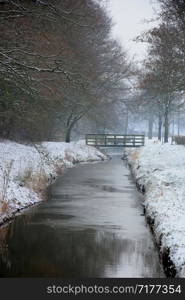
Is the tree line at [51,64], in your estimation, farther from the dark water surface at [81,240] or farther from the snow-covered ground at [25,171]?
the dark water surface at [81,240]

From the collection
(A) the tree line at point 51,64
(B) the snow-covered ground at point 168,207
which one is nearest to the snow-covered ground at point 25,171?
(A) the tree line at point 51,64

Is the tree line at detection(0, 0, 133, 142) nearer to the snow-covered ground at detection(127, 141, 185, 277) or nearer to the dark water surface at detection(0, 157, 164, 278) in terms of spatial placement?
the dark water surface at detection(0, 157, 164, 278)

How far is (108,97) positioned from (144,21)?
21075 mm

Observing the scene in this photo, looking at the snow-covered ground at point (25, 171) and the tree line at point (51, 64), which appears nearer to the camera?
the snow-covered ground at point (25, 171)

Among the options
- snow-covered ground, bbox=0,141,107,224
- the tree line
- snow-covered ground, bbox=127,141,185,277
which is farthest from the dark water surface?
the tree line

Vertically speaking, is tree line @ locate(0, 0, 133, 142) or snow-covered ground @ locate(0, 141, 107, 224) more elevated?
tree line @ locate(0, 0, 133, 142)

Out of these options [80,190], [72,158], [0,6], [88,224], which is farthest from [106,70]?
[88,224]

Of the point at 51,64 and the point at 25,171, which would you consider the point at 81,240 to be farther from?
the point at 51,64

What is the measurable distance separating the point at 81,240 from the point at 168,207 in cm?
312

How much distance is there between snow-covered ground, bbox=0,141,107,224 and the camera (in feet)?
61.4

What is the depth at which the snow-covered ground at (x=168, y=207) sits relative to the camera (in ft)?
39.8

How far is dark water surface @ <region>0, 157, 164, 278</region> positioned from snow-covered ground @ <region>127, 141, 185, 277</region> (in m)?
0.47

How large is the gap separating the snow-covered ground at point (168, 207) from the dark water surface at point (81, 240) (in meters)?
0.47

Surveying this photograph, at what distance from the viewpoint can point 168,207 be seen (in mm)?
16297
